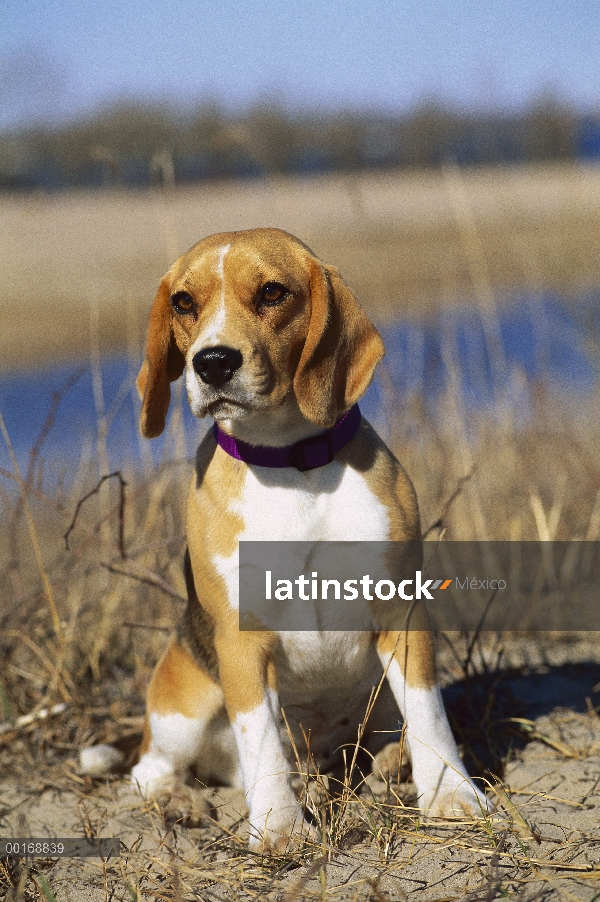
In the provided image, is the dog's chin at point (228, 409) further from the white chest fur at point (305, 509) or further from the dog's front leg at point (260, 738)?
the dog's front leg at point (260, 738)

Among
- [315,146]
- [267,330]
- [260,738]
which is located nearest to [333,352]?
[267,330]

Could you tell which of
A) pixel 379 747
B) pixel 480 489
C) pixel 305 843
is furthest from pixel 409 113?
pixel 305 843

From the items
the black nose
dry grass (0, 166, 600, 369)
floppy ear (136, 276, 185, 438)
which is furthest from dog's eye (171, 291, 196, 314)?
Result: dry grass (0, 166, 600, 369)

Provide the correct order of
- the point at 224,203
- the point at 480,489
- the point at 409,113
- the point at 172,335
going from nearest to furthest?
the point at 172,335
the point at 480,489
the point at 409,113
the point at 224,203

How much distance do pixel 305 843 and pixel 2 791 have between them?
4.75 feet

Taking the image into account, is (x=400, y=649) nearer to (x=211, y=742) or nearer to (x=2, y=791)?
(x=211, y=742)

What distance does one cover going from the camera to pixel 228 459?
9.46 feet

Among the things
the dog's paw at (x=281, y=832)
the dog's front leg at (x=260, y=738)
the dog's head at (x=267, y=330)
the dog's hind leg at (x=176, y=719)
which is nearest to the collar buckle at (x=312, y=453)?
the dog's head at (x=267, y=330)

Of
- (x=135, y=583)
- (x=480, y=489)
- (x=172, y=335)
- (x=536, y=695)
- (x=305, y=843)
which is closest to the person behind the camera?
(x=305, y=843)

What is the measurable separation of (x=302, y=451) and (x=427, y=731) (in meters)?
0.87

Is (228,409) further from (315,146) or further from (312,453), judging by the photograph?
(315,146)

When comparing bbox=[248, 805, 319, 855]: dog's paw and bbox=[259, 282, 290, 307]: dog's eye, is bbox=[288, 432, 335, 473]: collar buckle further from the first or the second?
bbox=[248, 805, 319, 855]: dog's paw

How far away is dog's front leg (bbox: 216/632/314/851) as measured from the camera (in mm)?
2605

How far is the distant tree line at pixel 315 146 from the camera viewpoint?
4.60 meters
